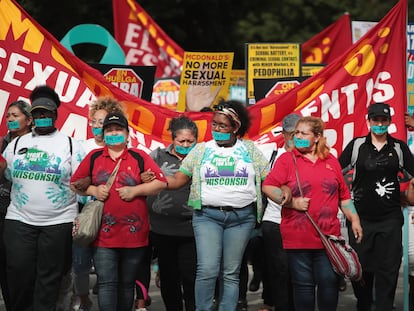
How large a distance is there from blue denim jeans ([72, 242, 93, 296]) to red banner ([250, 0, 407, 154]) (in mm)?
2158

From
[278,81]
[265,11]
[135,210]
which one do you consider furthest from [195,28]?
[135,210]

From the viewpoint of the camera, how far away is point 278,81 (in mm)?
11953

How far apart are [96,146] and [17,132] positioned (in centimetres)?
70

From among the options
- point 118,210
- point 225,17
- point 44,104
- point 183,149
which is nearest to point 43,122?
point 44,104

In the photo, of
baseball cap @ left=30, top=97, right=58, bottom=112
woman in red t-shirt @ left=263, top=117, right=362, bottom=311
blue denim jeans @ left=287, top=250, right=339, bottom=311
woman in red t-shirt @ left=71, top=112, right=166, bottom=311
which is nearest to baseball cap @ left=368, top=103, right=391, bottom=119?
woman in red t-shirt @ left=263, top=117, right=362, bottom=311

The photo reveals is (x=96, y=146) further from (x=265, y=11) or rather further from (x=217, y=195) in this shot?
(x=265, y=11)

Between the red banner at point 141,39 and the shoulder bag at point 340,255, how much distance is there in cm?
938

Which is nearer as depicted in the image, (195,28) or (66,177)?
(66,177)

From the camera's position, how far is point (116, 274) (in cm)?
821

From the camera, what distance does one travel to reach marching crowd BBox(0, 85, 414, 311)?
8242 millimetres

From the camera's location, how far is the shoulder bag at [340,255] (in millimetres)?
8156

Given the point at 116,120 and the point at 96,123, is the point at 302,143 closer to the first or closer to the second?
the point at 116,120

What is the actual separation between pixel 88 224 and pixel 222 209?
3.67 ft

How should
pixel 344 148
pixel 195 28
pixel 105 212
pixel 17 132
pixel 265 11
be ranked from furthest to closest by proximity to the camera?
pixel 265 11 → pixel 195 28 → pixel 344 148 → pixel 17 132 → pixel 105 212
